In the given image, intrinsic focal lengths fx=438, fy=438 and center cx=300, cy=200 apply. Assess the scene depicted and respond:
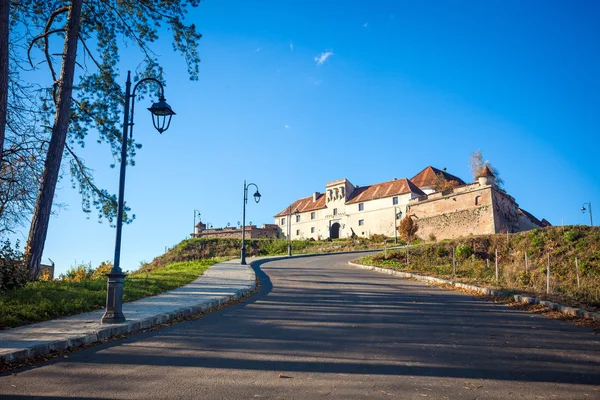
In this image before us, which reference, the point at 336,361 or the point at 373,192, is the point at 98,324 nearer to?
the point at 336,361

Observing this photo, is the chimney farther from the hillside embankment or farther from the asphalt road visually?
the asphalt road

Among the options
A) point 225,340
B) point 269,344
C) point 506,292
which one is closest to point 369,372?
point 269,344

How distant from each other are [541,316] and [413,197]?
168ft

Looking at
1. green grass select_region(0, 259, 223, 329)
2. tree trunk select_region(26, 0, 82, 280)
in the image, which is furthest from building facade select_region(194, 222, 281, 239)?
green grass select_region(0, 259, 223, 329)

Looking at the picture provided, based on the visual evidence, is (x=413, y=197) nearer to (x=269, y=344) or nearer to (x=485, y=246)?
(x=485, y=246)

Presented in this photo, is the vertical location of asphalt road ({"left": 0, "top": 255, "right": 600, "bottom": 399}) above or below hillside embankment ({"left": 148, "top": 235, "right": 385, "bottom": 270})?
below

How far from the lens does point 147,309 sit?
9.38 meters

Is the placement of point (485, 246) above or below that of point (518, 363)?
above

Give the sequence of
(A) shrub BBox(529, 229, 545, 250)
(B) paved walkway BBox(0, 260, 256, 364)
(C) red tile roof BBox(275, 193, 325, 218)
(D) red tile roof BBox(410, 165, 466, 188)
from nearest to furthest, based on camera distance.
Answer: (B) paved walkway BBox(0, 260, 256, 364), (A) shrub BBox(529, 229, 545, 250), (D) red tile roof BBox(410, 165, 466, 188), (C) red tile roof BBox(275, 193, 325, 218)

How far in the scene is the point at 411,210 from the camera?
5712cm

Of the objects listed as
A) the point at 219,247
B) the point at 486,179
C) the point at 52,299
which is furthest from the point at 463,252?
the point at 219,247

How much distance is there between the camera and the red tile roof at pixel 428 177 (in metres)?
65.0

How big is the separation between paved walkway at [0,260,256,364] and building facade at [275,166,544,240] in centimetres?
3575

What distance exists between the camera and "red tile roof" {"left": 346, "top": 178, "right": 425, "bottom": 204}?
61.3m
